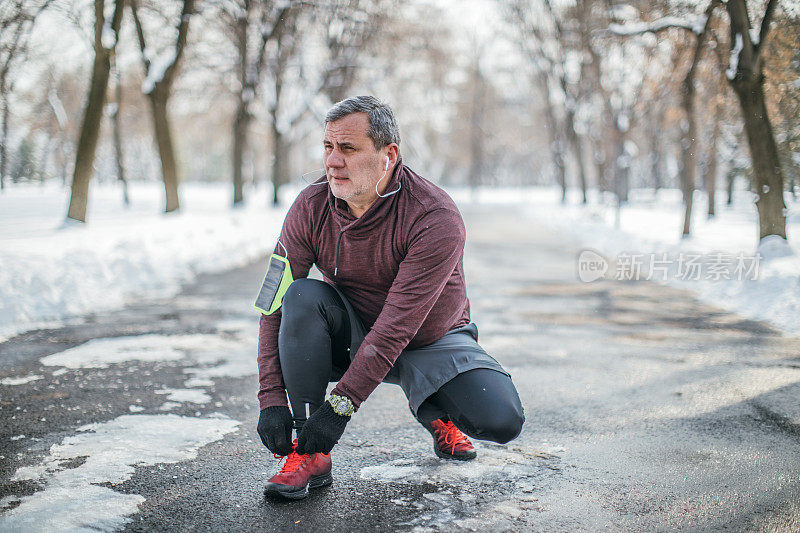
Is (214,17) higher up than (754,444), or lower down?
higher up

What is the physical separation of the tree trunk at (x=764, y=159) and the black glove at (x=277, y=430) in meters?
10.6

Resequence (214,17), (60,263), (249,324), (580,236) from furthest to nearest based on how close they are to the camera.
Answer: (214,17) → (580,236) → (60,263) → (249,324)

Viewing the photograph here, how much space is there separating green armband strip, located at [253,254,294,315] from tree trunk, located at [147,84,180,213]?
15917 millimetres

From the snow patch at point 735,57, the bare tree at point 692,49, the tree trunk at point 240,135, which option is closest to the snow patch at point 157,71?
the tree trunk at point 240,135

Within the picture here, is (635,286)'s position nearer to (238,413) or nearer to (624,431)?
(624,431)

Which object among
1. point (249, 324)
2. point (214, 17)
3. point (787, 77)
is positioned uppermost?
point (214, 17)

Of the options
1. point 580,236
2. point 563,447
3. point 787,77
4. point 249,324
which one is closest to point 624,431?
point 563,447

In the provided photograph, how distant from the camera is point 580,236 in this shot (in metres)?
18.5

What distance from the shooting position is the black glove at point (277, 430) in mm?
2662

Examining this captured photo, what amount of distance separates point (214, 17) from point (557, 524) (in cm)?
2122

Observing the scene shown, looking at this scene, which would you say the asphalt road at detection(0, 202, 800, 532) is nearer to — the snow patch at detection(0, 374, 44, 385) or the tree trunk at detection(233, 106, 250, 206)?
the snow patch at detection(0, 374, 44, 385)

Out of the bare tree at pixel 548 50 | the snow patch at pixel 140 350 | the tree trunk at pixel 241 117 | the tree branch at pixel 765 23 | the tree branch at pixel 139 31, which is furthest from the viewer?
the bare tree at pixel 548 50

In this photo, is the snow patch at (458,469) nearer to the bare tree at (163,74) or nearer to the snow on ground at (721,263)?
the snow on ground at (721,263)

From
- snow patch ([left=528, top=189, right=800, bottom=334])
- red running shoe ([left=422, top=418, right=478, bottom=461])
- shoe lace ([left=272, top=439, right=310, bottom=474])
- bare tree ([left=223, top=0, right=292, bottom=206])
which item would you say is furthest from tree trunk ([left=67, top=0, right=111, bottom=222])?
shoe lace ([left=272, top=439, right=310, bottom=474])
